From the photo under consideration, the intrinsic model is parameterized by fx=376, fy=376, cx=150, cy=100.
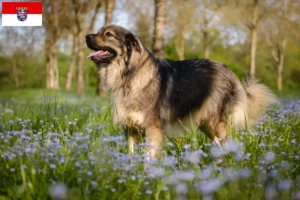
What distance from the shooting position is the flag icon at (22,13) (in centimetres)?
779

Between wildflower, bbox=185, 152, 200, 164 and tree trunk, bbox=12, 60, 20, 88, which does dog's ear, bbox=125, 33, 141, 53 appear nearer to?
wildflower, bbox=185, 152, 200, 164

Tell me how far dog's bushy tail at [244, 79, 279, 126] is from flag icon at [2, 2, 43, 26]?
→ 4464 mm

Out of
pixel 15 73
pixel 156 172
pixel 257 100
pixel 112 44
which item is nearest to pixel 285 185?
pixel 156 172

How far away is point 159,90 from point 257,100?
5.94 feet

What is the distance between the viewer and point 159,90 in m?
4.82

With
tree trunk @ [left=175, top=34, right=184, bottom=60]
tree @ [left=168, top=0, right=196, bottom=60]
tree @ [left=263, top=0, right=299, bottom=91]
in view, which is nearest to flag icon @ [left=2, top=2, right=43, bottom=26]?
tree @ [left=263, top=0, right=299, bottom=91]

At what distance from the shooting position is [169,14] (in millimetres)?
31953

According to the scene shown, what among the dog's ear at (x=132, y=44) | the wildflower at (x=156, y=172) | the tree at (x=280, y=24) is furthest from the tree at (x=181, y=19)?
the wildflower at (x=156, y=172)

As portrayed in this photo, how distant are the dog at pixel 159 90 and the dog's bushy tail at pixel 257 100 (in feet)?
0.76

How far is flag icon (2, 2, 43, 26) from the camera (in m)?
7.79

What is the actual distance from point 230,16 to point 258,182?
26192 mm

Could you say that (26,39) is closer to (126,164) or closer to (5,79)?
(5,79)

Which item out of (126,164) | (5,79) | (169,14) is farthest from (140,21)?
(126,164)

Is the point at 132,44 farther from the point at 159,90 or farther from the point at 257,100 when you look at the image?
the point at 257,100
